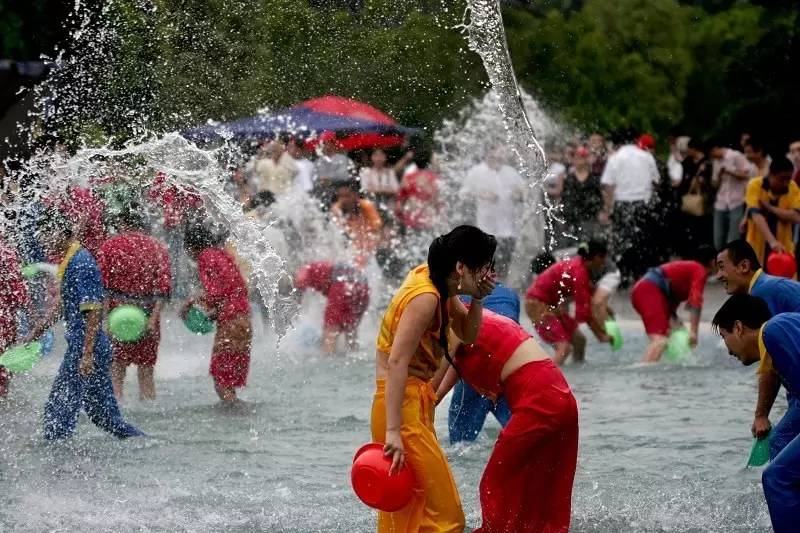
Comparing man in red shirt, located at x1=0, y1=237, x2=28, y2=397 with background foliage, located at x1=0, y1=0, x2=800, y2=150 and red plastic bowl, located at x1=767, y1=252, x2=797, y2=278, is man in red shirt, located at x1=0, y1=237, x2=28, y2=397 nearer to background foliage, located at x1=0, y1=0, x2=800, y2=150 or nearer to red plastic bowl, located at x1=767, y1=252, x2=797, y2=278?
background foliage, located at x1=0, y1=0, x2=800, y2=150

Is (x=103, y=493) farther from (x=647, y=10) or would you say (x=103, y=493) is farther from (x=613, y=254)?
(x=647, y=10)

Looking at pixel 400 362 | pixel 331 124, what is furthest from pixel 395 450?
pixel 331 124

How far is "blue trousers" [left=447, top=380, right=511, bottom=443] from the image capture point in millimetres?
8156

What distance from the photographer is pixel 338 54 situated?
41.5 ft

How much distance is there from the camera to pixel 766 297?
23.3 feet

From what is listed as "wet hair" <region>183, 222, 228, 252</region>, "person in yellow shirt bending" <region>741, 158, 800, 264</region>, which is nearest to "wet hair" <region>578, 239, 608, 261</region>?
"person in yellow shirt bending" <region>741, 158, 800, 264</region>

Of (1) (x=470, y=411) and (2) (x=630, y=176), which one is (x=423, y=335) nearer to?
(1) (x=470, y=411)

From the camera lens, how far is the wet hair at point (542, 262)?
14371 mm

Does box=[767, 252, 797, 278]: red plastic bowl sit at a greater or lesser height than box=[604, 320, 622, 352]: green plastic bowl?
greater

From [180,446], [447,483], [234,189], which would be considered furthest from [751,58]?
[447,483]

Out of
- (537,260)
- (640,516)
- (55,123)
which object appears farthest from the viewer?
(537,260)

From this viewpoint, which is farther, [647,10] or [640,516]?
[647,10]

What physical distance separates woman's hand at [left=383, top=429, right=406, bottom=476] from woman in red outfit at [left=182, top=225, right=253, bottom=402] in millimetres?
4549

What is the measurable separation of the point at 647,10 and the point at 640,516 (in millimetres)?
23781
